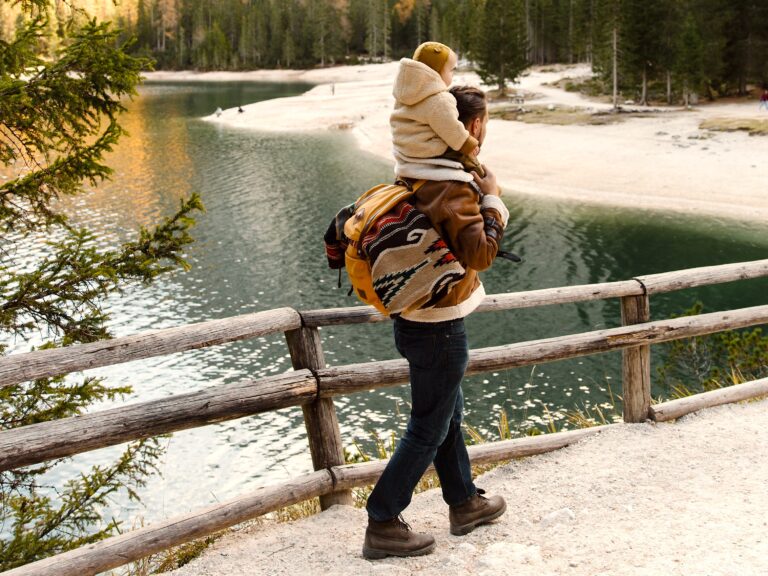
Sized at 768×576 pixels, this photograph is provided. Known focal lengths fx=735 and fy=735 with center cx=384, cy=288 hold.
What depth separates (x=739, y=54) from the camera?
41.1 meters

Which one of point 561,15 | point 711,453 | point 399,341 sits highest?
point 561,15

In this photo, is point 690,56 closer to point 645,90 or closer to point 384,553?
point 645,90

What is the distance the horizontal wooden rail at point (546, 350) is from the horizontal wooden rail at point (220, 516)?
1.74ft

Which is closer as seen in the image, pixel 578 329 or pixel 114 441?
pixel 114 441

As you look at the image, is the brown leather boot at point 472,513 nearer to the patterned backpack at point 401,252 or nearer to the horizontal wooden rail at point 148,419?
the horizontal wooden rail at point 148,419

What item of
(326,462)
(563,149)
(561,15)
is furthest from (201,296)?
(561,15)

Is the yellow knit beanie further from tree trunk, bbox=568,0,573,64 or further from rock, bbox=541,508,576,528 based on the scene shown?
tree trunk, bbox=568,0,573,64

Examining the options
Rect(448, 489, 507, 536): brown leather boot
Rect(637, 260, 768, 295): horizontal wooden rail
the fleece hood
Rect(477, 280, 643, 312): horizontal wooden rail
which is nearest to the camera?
the fleece hood

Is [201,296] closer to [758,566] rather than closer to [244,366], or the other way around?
[244,366]

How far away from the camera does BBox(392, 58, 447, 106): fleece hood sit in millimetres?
3088

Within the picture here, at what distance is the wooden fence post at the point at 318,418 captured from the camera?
4258mm

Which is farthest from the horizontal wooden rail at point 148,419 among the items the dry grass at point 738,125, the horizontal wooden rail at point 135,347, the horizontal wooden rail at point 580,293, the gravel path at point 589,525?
the dry grass at point 738,125

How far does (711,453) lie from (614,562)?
1769 millimetres

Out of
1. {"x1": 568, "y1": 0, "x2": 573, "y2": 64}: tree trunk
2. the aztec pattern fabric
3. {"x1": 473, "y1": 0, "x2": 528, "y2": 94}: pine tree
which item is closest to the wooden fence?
the aztec pattern fabric
